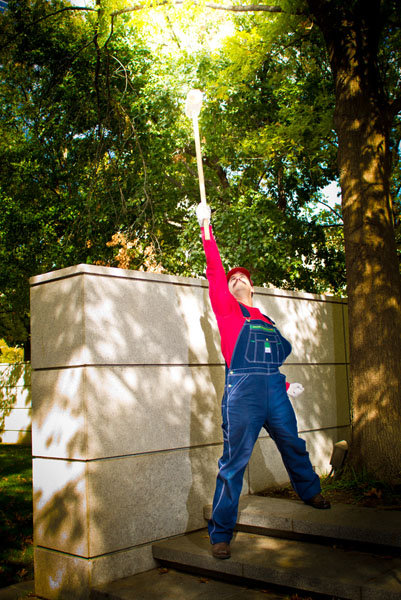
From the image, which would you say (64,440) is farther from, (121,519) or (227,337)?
(227,337)

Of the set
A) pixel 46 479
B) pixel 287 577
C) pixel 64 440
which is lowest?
pixel 287 577

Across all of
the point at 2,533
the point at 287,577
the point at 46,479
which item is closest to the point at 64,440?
the point at 46,479

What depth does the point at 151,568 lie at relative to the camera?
4535 millimetres

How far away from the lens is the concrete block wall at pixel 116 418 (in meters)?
4.25

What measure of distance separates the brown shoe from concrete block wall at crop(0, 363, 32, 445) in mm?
11603

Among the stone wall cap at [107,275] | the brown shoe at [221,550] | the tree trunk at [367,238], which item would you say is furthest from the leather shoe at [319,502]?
the stone wall cap at [107,275]

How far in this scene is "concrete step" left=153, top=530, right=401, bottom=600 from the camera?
3512mm

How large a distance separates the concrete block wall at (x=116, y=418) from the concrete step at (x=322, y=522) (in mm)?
489

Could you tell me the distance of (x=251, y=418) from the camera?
14.2 ft

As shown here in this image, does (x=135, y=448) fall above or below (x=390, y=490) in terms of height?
above

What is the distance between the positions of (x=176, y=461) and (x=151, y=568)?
84 centimetres

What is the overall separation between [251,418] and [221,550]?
965 millimetres

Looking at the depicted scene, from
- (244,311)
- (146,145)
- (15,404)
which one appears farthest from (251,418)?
(15,404)

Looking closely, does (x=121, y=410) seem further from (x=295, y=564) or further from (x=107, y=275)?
(x=295, y=564)
